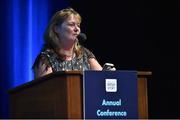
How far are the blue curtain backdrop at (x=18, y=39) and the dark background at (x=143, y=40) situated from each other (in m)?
0.51

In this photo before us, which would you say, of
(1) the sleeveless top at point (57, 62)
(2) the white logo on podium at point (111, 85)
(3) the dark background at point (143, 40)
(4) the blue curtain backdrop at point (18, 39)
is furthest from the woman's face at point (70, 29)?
(3) the dark background at point (143, 40)

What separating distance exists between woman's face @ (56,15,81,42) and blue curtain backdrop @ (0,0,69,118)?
112cm

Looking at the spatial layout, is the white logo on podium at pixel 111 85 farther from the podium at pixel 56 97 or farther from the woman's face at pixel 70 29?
the woman's face at pixel 70 29

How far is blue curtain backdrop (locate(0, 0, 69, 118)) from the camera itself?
4461mm

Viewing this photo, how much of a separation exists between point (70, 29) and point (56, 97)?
2.32ft

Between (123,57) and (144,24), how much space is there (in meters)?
0.36

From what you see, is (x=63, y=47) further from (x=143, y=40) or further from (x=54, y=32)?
(x=143, y=40)

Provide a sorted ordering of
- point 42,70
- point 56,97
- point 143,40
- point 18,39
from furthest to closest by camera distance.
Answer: point 143,40
point 18,39
point 42,70
point 56,97

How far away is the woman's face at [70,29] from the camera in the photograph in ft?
11.2

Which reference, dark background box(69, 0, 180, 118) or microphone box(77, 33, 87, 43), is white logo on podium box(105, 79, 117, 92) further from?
dark background box(69, 0, 180, 118)

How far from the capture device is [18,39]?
4.55 metres

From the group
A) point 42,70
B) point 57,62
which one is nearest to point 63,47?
point 57,62

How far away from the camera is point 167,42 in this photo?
5.05 meters

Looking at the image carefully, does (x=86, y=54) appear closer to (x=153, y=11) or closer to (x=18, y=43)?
(x=18, y=43)
